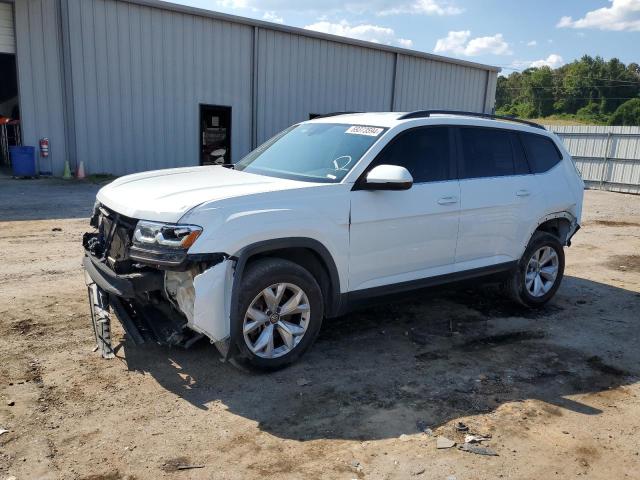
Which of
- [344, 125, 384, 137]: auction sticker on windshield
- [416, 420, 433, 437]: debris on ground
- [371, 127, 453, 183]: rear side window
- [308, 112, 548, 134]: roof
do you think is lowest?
[416, 420, 433, 437]: debris on ground

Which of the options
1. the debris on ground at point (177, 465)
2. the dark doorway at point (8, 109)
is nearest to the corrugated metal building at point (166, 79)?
the dark doorway at point (8, 109)

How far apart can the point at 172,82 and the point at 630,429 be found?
51.5 ft

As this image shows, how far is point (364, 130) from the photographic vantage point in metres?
4.70

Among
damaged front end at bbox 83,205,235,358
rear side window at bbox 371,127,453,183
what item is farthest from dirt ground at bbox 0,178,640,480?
rear side window at bbox 371,127,453,183

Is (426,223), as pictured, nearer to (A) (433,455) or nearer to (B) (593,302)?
(A) (433,455)

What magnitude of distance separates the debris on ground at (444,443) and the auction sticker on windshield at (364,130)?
8.10ft

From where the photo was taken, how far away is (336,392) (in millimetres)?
3848

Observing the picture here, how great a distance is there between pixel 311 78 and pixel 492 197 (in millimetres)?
15129

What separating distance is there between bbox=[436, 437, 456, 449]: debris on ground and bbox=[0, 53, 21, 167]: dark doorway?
58.0ft

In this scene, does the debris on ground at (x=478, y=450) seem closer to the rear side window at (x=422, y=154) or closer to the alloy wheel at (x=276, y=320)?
the alloy wheel at (x=276, y=320)

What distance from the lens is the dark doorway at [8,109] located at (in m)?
18.5

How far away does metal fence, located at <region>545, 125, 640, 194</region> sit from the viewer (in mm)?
20156

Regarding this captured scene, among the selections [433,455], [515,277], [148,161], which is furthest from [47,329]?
[148,161]

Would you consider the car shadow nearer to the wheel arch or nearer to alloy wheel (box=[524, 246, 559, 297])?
alloy wheel (box=[524, 246, 559, 297])
